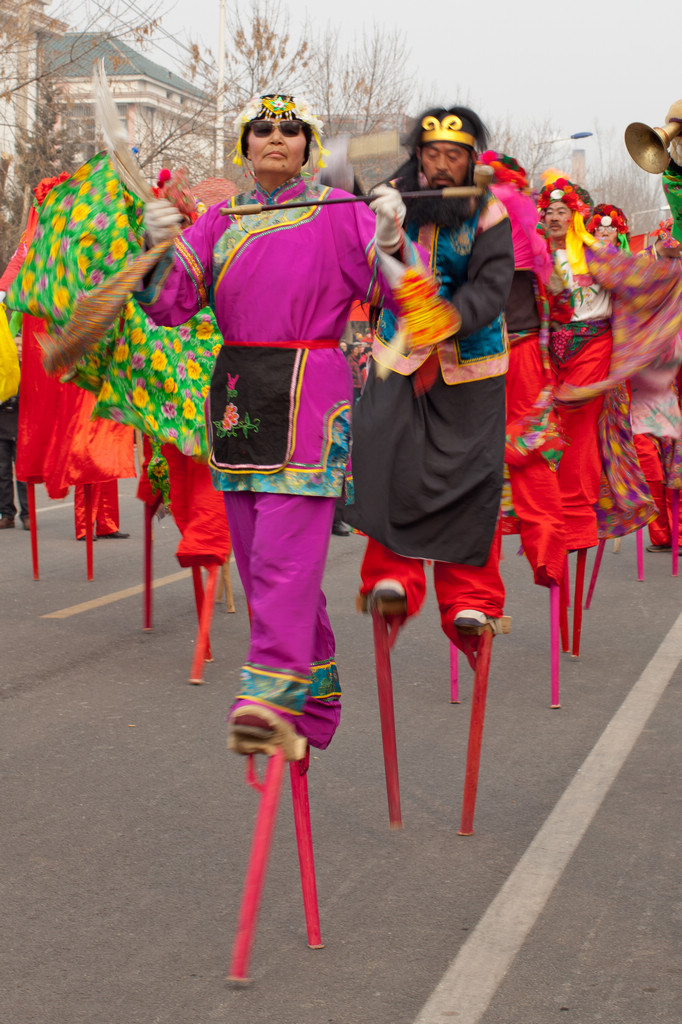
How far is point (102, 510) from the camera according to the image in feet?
33.6

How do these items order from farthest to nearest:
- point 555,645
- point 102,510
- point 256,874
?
point 102,510 < point 555,645 < point 256,874

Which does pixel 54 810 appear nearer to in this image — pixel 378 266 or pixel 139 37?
pixel 378 266

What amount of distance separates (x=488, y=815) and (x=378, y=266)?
5.96 ft

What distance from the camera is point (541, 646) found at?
649 cm

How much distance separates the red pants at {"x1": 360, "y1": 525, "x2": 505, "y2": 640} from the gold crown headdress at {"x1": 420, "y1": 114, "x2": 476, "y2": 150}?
118 centimetres

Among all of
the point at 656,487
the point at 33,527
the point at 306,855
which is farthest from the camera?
the point at 656,487

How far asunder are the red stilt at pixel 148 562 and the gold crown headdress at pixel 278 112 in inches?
131

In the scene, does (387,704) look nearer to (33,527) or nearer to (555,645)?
(555,645)

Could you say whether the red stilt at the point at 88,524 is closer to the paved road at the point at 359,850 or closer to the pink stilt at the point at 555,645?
the paved road at the point at 359,850

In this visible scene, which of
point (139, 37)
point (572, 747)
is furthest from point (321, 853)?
point (139, 37)

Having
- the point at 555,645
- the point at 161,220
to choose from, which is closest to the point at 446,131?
the point at 161,220

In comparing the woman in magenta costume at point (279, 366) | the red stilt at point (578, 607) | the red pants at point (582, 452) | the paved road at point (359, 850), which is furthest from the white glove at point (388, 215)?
the red stilt at point (578, 607)

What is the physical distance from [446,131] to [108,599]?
15.6 ft

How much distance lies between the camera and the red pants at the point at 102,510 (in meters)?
10.1
